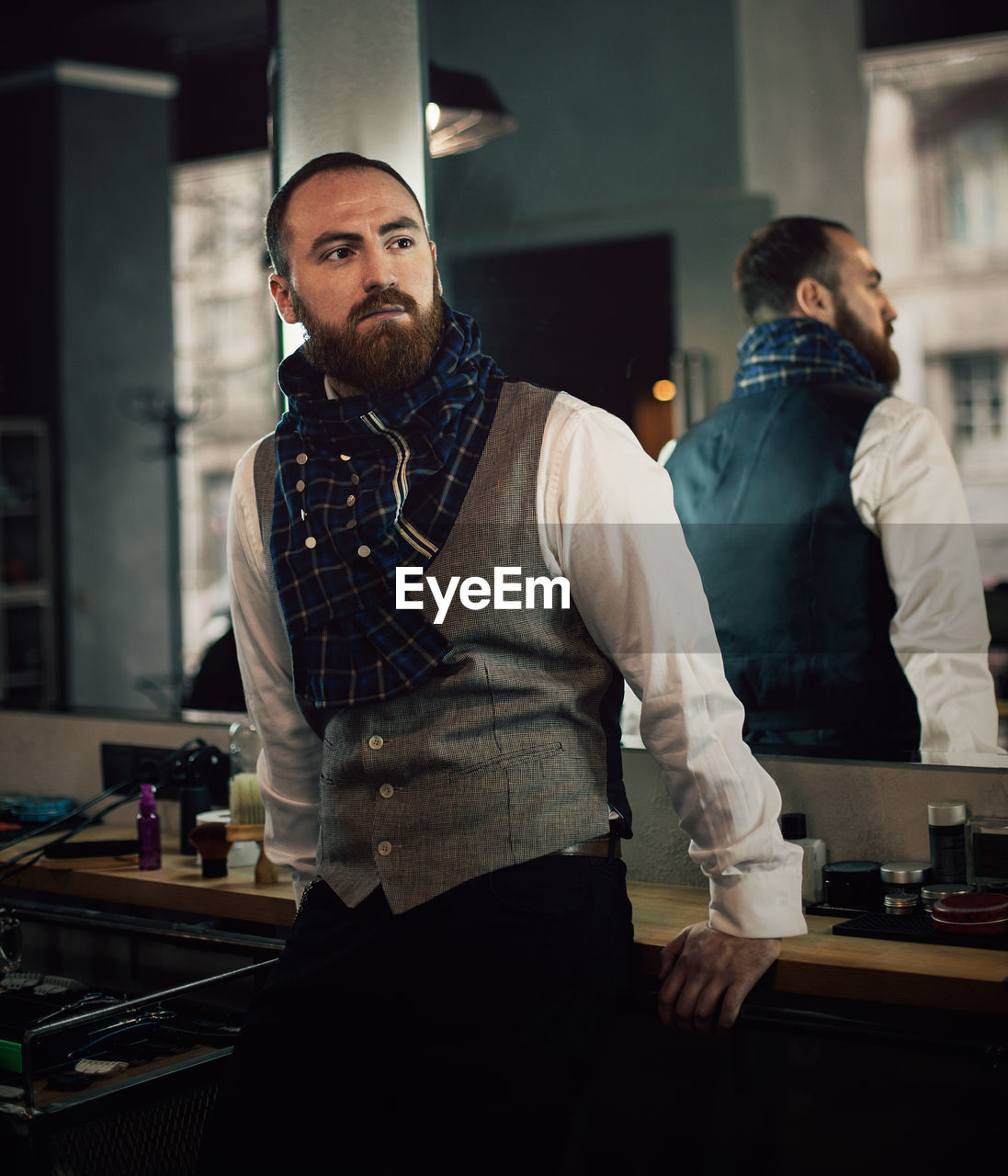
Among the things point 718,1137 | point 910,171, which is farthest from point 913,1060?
point 910,171

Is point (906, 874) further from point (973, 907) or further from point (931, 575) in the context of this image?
point (931, 575)

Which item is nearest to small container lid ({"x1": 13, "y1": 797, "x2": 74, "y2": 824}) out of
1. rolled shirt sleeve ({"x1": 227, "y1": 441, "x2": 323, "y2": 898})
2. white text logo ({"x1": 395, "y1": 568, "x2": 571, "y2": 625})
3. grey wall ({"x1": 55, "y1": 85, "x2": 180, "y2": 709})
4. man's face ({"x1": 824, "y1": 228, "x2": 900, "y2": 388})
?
rolled shirt sleeve ({"x1": 227, "y1": 441, "x2": 323, "y2": 898})

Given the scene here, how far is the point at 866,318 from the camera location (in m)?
2.21

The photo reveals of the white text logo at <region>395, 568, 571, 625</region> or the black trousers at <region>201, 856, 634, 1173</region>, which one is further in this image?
the white text logo at <region>395, 568, 571, 625</region>

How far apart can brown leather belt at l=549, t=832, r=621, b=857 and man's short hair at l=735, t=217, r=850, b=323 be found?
1.06 metres

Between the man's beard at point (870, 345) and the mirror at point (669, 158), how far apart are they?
0.05 m

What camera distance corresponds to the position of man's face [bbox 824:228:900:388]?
2.20 meters

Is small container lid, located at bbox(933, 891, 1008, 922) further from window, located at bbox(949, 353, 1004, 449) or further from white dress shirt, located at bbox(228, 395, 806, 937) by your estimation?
window, located at bbox(949, 353, 1004, 449)

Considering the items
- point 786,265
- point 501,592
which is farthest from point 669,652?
point 786,265

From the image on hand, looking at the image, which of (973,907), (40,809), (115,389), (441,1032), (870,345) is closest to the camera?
(441,1032)

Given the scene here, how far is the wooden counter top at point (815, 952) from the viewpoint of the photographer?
4.97 feet

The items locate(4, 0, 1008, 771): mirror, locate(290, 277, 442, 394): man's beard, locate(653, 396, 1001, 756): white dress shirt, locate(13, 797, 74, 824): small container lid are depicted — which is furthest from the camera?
locate(13, 797, 74, 824): small container lid

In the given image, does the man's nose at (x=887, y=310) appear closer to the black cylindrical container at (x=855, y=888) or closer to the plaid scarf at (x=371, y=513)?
the plaid scarf at (x=371, y=513)

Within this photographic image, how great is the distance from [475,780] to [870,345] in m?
1.08
